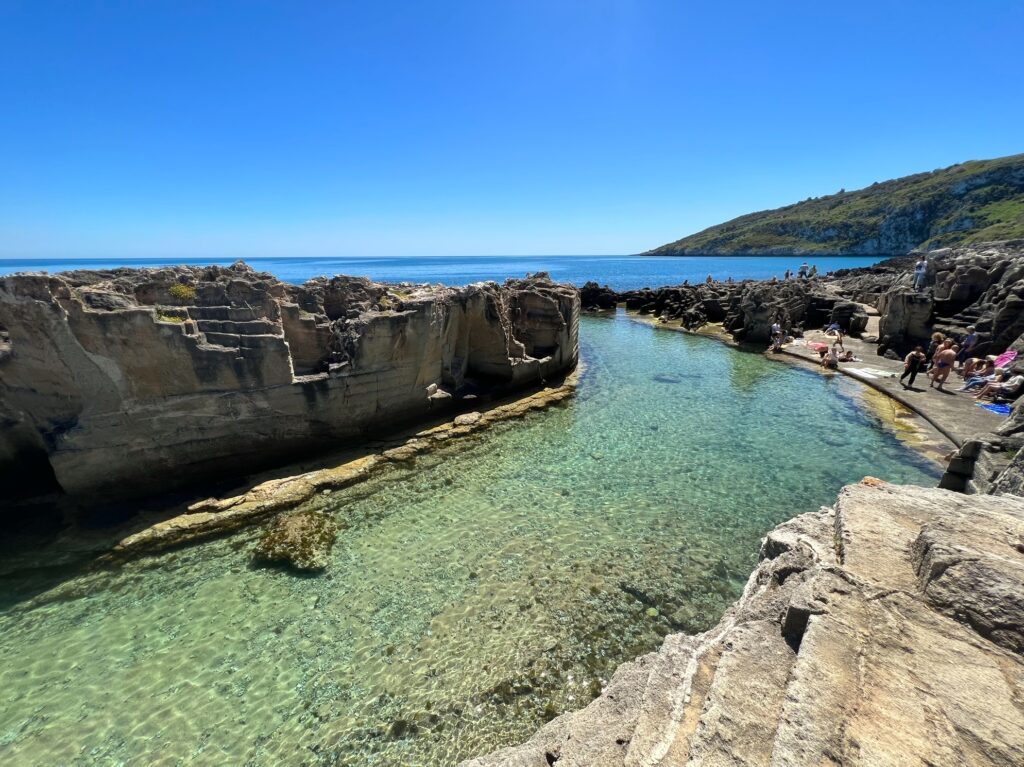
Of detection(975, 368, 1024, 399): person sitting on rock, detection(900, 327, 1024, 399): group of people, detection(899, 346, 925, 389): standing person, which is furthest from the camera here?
detection(899, 346, 925, 389): standing person

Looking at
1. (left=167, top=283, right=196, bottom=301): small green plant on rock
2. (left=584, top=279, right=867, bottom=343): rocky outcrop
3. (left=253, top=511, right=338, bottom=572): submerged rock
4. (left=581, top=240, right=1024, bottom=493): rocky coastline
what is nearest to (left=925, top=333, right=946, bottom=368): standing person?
(left=581, top=240, right=1024, bottom=493): rocky coastline

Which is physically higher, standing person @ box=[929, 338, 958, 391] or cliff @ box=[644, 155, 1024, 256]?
cliff @ box=[644, 155, 1024, 256]

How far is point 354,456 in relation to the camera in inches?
523

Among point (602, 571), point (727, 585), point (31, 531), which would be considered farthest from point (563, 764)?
point (31, 531)

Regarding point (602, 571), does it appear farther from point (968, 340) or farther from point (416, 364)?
point (968, 340)

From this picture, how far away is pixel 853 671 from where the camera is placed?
11.1ft

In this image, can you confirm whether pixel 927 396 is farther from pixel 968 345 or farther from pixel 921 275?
pixel 921 275

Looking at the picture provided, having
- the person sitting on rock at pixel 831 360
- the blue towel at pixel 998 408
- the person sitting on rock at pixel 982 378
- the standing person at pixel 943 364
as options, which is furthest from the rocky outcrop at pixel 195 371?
the person sitting on rock at pixel 982 378

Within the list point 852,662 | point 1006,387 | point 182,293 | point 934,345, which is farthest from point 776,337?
point 182,293

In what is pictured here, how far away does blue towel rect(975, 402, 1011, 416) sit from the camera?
1489 cm

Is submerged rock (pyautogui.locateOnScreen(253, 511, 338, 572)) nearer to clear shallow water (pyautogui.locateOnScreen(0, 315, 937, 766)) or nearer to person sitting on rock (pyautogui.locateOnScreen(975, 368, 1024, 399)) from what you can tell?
clear shallow water (pyautogui.locateOnScreen(0, 315, 937, 766))

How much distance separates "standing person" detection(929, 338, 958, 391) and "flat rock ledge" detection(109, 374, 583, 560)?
18125 millimetres

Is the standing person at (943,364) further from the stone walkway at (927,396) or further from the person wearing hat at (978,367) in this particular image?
the person wearing hat at (978,367)

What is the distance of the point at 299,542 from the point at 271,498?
219 centimetres
